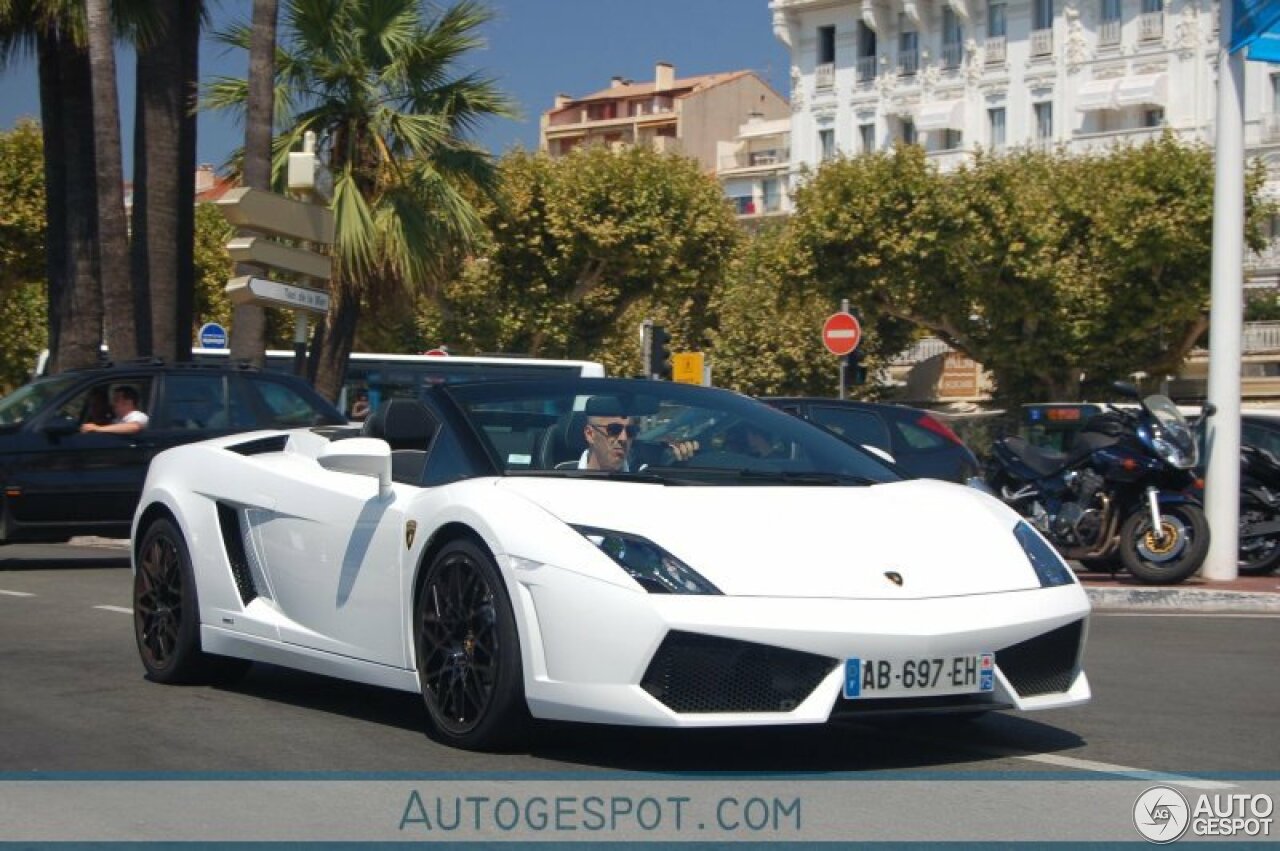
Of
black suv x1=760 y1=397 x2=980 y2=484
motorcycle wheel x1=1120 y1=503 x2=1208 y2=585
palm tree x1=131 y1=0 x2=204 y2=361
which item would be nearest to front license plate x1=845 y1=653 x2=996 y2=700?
motorcycle wheel x1=1120 y1=503 x2=1208 y2=585

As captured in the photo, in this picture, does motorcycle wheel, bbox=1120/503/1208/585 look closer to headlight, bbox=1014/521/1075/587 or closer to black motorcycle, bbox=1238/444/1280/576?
black motorcycle, bbox=1238/444/1280/576

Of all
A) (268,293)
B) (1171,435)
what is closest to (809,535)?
(1171,435)

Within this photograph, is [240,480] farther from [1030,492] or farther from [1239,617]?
[1030,492]

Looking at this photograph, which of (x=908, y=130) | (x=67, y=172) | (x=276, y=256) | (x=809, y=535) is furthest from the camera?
(x=908, y=130)

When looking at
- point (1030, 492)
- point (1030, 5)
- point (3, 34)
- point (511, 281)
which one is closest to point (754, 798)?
point (1030, 492)

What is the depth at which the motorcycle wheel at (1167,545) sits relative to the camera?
46.7ft

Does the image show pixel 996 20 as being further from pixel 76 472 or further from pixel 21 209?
pixel 76 472

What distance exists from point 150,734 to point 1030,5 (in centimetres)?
6339

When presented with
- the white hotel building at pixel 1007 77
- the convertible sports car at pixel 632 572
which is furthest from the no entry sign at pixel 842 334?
the white hotel building at pixel 1007 77

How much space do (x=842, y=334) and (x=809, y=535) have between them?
20011 millimetres

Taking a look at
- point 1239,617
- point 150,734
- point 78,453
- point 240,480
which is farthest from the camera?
point 78,453

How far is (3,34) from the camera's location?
23469 millimetres

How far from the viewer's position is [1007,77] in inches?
2621

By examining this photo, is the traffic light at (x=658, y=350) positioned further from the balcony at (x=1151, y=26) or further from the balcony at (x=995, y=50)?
the balcony at (x=995, y=50)
